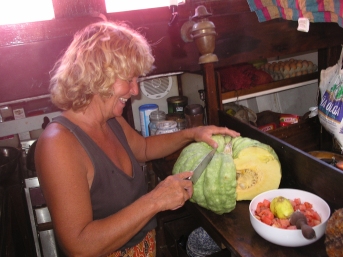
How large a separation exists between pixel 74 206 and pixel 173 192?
40 cm

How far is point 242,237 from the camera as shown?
1233 mm

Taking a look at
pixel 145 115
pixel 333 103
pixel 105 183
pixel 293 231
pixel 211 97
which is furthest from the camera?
pixel 145 115

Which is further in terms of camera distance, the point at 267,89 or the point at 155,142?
the point at 267,89

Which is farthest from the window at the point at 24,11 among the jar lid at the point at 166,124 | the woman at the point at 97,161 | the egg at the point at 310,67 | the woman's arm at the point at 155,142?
the egg at the point at 310,67

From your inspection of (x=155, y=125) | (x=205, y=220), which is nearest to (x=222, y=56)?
(x=155, y=125)

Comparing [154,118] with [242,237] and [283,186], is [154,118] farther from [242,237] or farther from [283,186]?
[242,237]

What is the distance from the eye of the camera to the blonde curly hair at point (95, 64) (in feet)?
4.31

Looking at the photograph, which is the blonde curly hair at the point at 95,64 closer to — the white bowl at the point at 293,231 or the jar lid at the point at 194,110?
the white bowl at the point at 293,231

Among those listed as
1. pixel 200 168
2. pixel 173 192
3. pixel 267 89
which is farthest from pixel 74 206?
pixel 267 89

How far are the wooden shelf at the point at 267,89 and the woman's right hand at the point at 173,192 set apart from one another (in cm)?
117

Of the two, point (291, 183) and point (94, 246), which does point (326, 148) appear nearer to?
point (291, 183)

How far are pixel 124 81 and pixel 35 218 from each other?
1.77 meters

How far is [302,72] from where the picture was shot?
8.81 ft

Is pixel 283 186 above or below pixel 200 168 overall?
below
